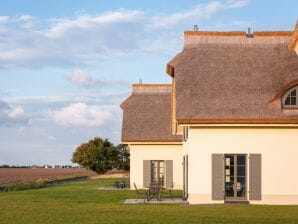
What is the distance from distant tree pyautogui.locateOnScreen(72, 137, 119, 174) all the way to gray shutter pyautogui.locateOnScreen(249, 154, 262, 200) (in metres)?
40.6

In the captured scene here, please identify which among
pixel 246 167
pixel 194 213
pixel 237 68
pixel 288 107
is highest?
pixel 237 68

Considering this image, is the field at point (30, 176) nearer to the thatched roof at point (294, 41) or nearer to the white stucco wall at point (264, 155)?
the white stucco wall at point (264, 155)

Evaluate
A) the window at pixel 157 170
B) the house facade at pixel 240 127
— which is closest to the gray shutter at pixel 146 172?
the window at pixel 157 170

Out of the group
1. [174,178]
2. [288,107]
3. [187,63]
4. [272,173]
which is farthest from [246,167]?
[174,178]

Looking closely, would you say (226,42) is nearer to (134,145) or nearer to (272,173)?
(272,173)

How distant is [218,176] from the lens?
2383 cm

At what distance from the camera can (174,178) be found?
3666 cm

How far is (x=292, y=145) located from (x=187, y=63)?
515 centimetres

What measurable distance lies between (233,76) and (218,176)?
12.9ft

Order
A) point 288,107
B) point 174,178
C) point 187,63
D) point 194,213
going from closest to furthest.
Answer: point 194,213 < point 288,107 < point 187,63 < point 174,178

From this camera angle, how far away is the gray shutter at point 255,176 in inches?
938

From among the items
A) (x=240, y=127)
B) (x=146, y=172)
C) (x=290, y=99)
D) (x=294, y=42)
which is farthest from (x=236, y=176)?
(x=146, y=172)

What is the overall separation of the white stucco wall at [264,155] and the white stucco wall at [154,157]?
40.8 feet

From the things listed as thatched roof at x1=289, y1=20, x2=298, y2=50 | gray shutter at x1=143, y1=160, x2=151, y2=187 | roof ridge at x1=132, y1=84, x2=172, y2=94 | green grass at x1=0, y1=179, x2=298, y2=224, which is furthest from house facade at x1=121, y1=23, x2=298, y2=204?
roof ridge at x1=132, y1=84, x2=172, y2=94
